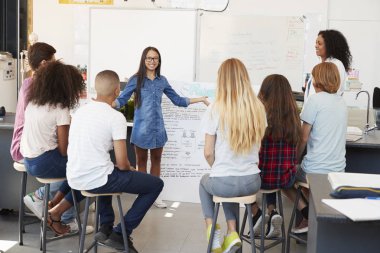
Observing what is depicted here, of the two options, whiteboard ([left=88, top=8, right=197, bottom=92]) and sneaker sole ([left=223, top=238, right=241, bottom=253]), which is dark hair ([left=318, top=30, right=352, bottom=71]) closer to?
sneaker sole ([left=223, top=238, right=241, bottom=253])

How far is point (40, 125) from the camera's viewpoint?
370 centimetres

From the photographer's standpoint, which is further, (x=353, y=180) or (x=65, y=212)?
(x=65, y=212)

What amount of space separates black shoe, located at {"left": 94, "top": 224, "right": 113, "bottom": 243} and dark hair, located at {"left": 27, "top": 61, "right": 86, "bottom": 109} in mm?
808

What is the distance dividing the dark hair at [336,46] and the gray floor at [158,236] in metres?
1.39

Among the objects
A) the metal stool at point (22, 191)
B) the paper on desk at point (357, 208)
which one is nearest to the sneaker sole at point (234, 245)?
the paper on desk at point (357, 208)

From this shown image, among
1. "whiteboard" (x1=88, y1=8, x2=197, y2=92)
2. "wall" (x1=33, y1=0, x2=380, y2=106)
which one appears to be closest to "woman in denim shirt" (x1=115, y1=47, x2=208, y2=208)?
"whiteboard" (x1=88, y1=8, x2=197, y2=92)

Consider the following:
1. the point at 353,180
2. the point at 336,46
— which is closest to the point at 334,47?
the point at 336,46

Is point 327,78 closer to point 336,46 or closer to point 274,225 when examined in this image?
point 274,225

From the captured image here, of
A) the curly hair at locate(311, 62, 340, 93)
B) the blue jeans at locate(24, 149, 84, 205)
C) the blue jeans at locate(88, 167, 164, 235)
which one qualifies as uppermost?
the curly hair at locate(311, 62, 340, 93)

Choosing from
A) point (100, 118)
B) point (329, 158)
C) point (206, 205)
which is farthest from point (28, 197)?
point (329, 158)

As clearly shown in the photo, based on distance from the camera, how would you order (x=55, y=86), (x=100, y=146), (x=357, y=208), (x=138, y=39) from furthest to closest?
(x=138, y=39) → (x=55, y=86) → (x=100, y=146) → (x=357, y=208)

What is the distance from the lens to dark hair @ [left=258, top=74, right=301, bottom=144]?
11.7 feet

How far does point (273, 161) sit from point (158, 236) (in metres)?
1.15

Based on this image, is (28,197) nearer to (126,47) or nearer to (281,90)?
(281,90)
